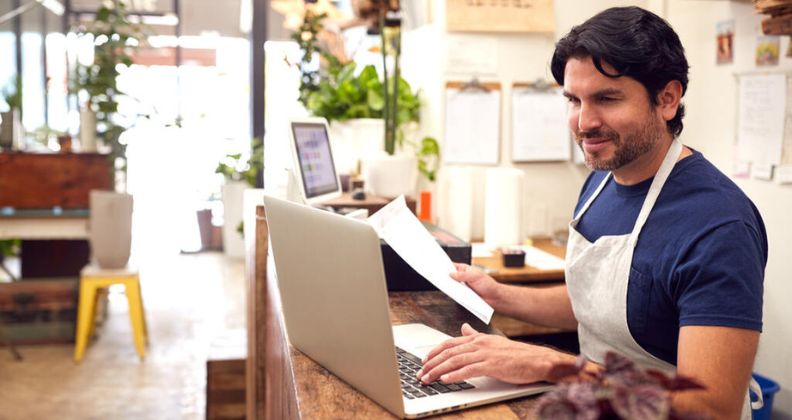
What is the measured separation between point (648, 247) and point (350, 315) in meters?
0.67

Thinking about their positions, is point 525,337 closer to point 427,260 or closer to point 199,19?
point 427,260

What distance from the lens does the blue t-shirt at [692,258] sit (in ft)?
4.40

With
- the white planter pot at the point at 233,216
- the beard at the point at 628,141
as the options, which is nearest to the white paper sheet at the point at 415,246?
the beard at the point at 628,141

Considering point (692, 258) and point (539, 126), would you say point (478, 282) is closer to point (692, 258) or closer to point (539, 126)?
point (692, 258)

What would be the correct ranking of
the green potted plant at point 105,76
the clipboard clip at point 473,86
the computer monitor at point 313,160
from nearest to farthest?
the computer monitor at point 313,160 < the clipboard clip at point 473,86 < the green potted plant at point 105,76

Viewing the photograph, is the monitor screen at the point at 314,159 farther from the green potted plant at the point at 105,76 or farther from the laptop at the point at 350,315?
the green potted plant at the point at 105,76

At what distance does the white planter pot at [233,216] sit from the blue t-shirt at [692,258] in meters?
6.04

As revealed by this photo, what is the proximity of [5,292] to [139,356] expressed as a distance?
104 centimetres

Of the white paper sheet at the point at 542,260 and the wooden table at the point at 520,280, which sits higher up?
the white paper sheet at the point at 542,260

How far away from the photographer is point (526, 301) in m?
1.92

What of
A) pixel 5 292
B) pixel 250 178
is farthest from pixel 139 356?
pixel 250 178

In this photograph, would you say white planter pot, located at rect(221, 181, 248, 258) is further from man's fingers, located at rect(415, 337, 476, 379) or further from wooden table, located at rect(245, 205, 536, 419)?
man's fingers, located at rect(415, 337, 476, 379)

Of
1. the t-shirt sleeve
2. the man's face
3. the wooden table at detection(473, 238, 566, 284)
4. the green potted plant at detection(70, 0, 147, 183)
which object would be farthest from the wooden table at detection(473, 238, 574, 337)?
the green potted plant at detection(70, 0, 147, 183)

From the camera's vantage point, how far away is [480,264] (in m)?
2.90
